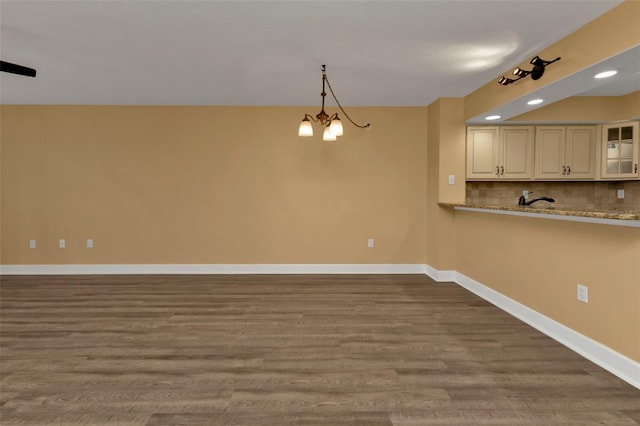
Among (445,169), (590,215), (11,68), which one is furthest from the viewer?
(445,169)

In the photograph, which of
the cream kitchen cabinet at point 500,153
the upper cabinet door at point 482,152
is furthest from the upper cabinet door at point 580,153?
the upper cabinet door at point 482,152

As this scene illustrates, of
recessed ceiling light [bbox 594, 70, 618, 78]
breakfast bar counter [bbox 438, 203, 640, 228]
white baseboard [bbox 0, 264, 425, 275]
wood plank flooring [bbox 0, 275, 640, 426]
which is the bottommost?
wood plank flooring [bbox 0, 275, 640, 426]

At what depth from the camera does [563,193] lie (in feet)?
17.8

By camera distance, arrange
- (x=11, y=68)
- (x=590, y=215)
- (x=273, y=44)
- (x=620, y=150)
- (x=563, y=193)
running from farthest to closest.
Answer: (x=563, y=193) → (x=620, y=150) → (x=273, y=44) → (x=11, y=68) → (x=590, y=215)

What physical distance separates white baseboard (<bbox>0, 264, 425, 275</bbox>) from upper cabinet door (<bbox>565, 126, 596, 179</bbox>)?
7.98ft

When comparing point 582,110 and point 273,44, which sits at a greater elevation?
point 273,44

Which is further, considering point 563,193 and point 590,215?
point 563,193

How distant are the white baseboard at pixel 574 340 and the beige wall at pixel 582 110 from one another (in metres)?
2.50

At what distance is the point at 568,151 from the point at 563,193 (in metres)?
0.67

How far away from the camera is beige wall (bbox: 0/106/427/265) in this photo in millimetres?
5391

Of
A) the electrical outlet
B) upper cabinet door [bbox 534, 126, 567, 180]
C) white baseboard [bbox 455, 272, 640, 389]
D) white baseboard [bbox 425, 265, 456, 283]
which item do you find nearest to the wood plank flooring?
white baseboard [bbox 455, 272, 640, 389]

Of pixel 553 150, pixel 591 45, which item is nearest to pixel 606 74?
pixel 591 45

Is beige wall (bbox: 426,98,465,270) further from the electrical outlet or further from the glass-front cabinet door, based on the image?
the electrical outlet

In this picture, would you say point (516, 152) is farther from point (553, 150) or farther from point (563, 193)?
point (563, 193)
